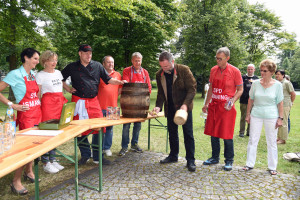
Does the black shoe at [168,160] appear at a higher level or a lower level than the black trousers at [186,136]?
lower

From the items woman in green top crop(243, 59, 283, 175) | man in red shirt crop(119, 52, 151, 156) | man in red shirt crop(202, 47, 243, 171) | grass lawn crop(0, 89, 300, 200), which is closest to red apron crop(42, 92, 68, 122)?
grass lawn crop(0, 89, 300, 200)

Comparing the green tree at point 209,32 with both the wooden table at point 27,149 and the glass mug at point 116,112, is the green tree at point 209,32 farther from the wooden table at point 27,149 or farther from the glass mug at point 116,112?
the wooden table at point 27,149

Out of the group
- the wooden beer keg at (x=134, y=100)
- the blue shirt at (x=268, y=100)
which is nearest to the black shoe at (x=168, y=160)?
the wooden beer keg at (x=134, y=100)

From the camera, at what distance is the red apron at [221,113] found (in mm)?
3641

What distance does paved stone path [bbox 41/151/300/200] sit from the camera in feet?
9.57

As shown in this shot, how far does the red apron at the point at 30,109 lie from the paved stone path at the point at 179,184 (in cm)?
96

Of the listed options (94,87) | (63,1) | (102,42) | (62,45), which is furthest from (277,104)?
(62,45)

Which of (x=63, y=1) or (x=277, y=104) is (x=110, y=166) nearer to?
(x=277, y=104)

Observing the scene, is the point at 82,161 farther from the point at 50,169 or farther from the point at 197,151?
the point at 197,151

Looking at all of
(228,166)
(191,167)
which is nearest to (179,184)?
(191,167)

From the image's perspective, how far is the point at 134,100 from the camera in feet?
12.1

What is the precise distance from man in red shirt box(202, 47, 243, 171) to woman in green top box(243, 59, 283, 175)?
330 millimetres

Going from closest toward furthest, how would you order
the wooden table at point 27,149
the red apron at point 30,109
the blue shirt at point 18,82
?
the wooden table at point 27,149 → the blue shirt at point 18,82 → the red apron at point 30,109

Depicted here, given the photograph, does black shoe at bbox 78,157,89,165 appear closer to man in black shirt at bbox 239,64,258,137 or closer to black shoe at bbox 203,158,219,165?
black shoe at bbox 203,158,219,165
